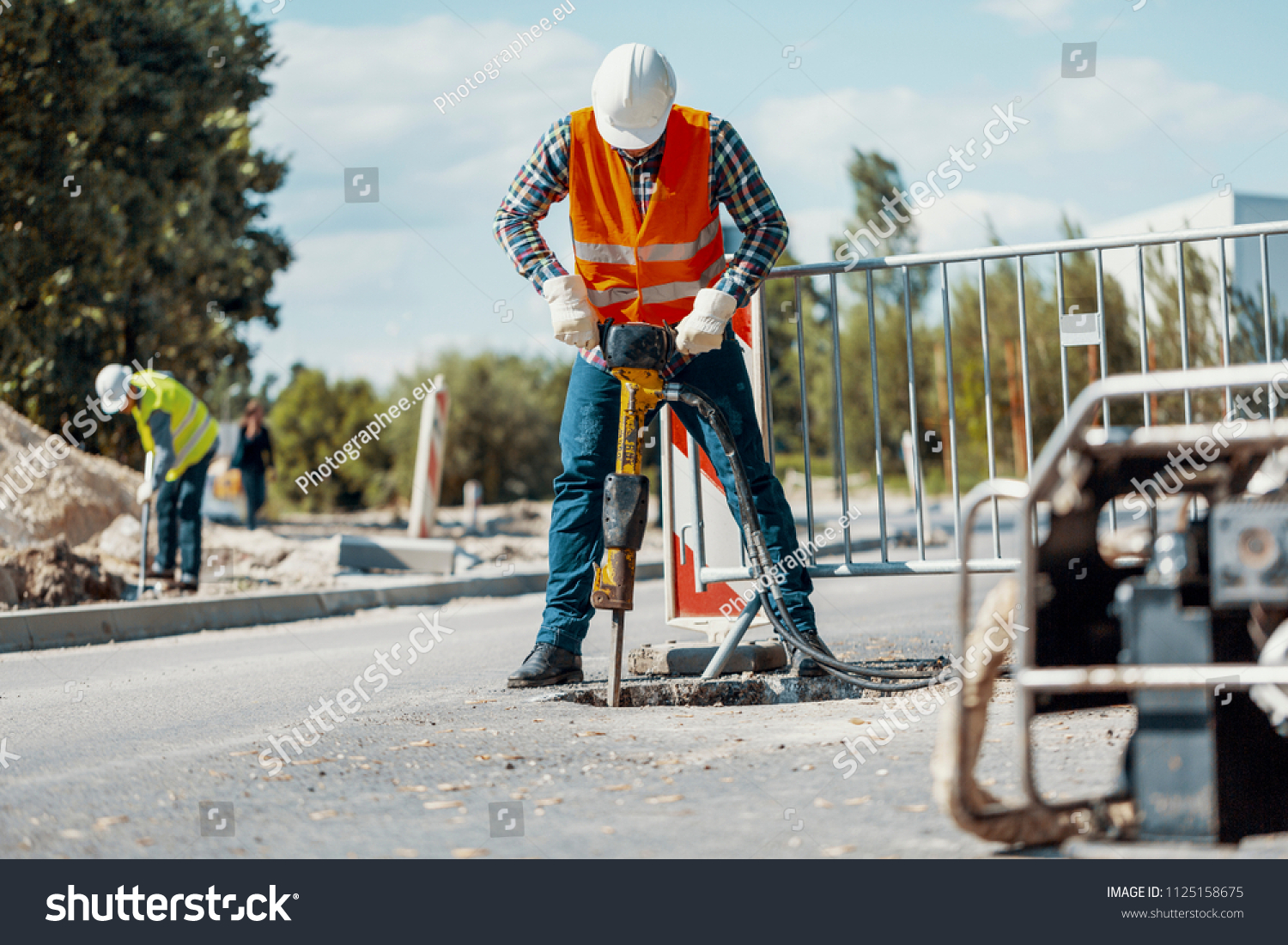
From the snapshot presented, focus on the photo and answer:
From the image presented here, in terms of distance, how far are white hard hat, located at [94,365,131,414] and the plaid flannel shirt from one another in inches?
254

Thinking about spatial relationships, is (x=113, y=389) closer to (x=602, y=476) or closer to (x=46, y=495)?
(x=46, y=495)

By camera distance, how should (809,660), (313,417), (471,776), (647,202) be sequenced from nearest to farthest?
(471,776) < (647,202) < (809,660) < (313,417)

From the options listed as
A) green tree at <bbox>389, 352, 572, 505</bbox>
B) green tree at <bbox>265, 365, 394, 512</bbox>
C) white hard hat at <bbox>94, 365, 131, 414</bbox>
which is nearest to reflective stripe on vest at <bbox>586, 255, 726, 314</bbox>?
white hard hat at <bbox>94, 365, 131, 414</bbox>

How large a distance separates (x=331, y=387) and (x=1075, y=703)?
4452 centimetres

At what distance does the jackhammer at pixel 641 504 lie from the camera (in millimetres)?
4762

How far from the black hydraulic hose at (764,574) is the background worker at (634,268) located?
128 millimetres

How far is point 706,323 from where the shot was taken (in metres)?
4.75

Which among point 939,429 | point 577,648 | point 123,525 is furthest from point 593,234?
point 939,429

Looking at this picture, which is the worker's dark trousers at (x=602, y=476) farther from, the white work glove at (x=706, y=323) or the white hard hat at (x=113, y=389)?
the white hard hat at (x=113, y=389)
